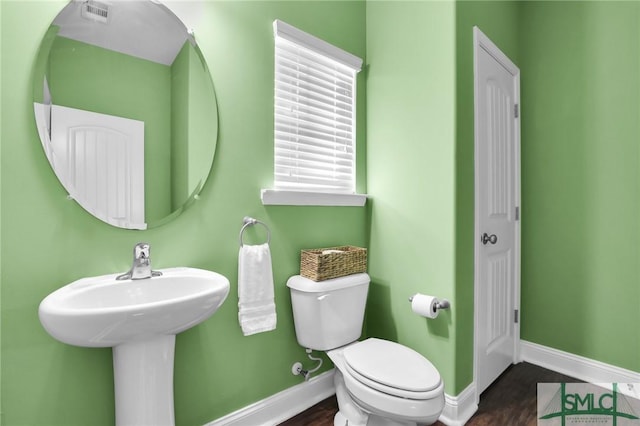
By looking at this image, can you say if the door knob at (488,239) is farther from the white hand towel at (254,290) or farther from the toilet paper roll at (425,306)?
the white hand towel at (254,290)

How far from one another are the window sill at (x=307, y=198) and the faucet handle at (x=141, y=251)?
0.56 metres

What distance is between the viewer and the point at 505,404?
1750 mm

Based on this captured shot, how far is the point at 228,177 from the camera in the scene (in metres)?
1.44

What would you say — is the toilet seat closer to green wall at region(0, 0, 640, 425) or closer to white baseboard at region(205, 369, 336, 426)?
green wall at region(0, 0, 640, 425)

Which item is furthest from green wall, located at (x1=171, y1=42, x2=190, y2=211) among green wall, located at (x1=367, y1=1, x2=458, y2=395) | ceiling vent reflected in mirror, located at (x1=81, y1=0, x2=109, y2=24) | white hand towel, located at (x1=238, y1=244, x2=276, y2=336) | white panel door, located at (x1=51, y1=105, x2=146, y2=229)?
green wall, located at (x1=367, y1=1, x2=458, y2=395)

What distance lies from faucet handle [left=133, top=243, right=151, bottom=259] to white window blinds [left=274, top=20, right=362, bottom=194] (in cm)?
68

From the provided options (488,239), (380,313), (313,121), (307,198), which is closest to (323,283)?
(307,198)

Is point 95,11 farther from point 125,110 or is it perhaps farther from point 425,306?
point 425,306

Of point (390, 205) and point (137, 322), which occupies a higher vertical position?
point (390, 205)

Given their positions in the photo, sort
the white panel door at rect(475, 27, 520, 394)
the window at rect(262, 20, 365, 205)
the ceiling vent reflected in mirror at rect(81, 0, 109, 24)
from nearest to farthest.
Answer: the ceiling vent reflected in mirror at rect(81, 0, 109, 24)
the window at rect(262, 20, 365, 205)
the white panel door at rect(475, 27, 520, 394)

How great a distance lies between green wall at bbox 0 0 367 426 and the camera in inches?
39.2

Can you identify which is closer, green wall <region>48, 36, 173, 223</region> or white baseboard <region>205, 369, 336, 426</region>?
green wall <region>48, 36, 173, 223</region>

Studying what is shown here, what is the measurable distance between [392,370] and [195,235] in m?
1.02

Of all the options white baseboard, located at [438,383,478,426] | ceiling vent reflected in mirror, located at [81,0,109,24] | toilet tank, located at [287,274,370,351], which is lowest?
white baseboard, located at [438,383,478,426]
